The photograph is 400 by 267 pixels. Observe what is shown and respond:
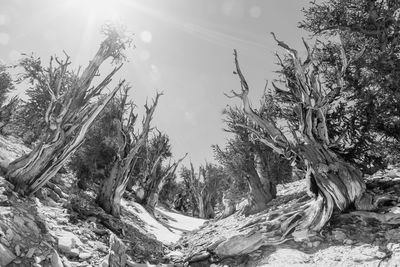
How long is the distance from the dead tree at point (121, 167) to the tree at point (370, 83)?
664 cm

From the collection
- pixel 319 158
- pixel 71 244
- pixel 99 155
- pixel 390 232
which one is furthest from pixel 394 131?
pixel 99 155

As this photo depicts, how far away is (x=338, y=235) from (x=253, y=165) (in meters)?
5.77

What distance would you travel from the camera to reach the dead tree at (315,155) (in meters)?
6.09

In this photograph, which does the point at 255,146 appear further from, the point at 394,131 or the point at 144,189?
the point at 144,189

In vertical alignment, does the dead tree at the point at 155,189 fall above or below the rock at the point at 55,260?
above


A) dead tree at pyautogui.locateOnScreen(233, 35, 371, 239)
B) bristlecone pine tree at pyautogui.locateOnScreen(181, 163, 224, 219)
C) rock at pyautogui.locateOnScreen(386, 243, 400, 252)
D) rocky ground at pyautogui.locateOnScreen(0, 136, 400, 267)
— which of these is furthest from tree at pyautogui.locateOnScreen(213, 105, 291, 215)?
bristlecone pine tree at pyautogui.locateOnScreen(181, 163, 224, 219)

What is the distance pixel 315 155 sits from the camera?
22.4ft

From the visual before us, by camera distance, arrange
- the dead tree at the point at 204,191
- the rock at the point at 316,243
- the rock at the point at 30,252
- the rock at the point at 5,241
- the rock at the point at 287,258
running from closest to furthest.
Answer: the rock at the point at 5,241
the rock at the point at 30,252
the rock at the point at 287,258
the rock at the point at 316,243
the dead tree at the point at 204,191

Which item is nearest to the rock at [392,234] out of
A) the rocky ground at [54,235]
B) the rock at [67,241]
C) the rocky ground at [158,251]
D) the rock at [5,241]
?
the rocky ground at [158,251]

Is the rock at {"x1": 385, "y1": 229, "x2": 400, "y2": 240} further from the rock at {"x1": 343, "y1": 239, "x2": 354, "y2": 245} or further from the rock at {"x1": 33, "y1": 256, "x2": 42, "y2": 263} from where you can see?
the rock at {"x1": 33, "y1": 256, "x2": 42, "y2": 263}

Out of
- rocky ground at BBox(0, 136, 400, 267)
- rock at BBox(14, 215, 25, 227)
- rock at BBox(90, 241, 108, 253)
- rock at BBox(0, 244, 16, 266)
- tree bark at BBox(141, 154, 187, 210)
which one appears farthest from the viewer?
tree bark at BBox(141, 154, 187, 210)

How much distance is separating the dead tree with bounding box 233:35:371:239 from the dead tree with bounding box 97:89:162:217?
4567 mm

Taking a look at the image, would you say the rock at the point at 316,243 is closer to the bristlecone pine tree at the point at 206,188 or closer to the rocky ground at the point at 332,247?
the rocky ground at the point at 332,247

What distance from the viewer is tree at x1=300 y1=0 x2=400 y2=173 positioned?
752cm
